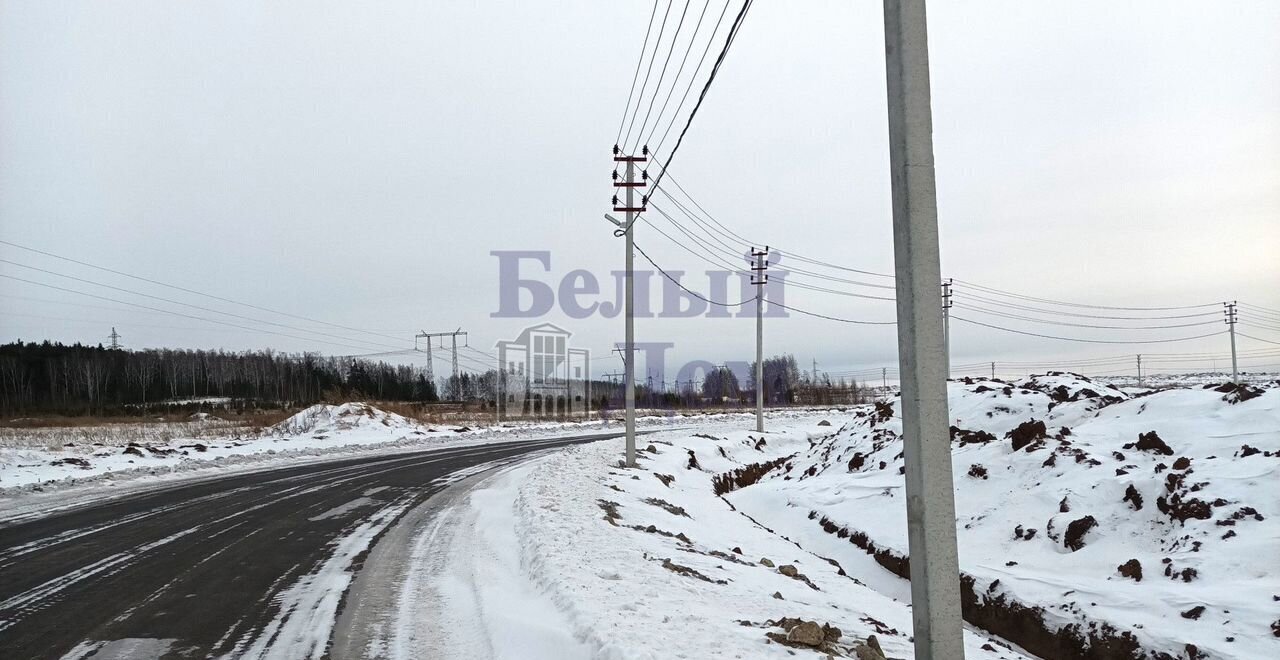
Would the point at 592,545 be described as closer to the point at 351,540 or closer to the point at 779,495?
the point at 351,540

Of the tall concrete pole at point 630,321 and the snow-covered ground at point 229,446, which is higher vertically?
the tall concrete pole at point 630,321

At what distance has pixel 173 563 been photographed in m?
7.63

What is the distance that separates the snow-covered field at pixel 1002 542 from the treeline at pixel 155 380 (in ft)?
171

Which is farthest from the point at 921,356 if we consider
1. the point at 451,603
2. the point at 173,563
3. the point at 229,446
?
the point at 229,446

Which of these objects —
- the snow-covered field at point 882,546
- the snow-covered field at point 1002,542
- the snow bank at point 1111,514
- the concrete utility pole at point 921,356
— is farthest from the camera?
the snow bank at point 1111,514

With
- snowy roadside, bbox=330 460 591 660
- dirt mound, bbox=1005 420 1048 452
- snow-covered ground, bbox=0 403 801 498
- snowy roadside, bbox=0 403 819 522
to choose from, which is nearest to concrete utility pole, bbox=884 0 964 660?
snowy roadside, bbox=330 460 591 660

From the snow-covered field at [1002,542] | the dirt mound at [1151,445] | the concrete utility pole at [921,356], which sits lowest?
the snow-covered field at [1002,542]

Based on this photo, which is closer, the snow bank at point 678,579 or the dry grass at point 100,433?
the snow bank at point 678,579

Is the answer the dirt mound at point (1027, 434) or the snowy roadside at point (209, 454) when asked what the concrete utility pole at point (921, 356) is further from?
the snowy roadside at point (209, 454)

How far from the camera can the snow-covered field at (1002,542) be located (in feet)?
21.0

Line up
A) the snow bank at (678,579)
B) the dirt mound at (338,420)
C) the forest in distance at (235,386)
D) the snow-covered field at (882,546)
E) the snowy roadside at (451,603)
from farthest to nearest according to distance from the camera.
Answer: the forest in distance at (235,386) < the dirt mound at (338,420) < the snow-covered field at (882,546) < the snow bank at (678,579) < the snowy roadside at (451,603)

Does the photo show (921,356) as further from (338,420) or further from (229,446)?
(338,420)

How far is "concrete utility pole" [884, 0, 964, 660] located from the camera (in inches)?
139

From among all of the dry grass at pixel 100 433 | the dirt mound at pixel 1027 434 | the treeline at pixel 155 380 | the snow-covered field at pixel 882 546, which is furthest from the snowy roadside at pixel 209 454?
the treeline at pixel 155 380
